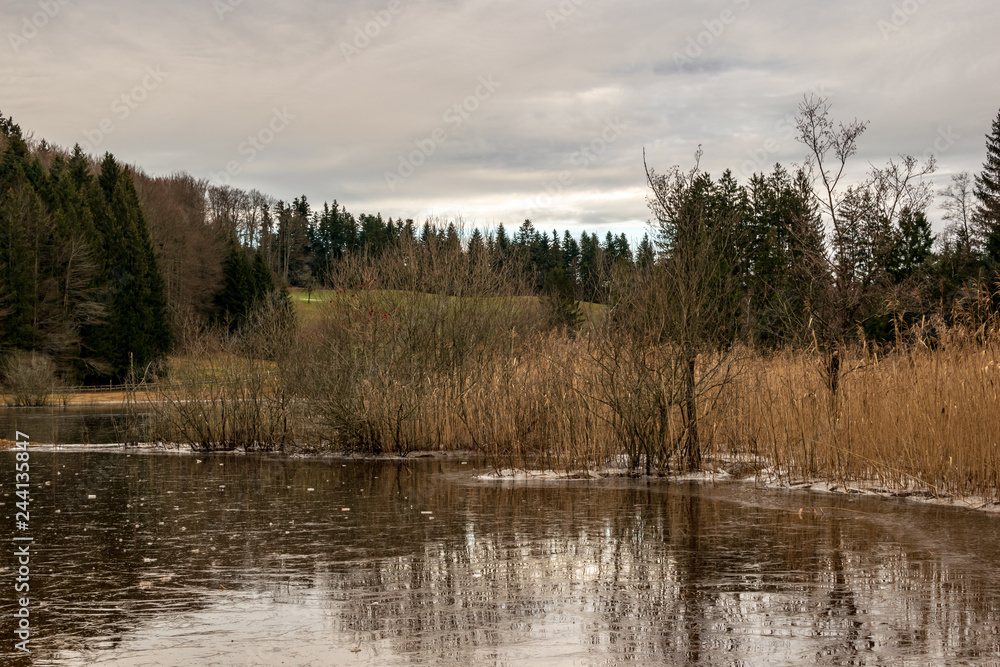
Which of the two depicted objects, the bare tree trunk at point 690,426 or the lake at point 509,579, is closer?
the lake at point 509,579

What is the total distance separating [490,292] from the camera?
23.1 metres

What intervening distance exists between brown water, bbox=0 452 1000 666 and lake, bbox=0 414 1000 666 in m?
0.02

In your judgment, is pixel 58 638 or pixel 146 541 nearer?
pixel 58 638

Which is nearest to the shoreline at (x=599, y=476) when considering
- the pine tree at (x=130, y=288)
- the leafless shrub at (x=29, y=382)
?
the leafless shrub at (x=29, y=382)

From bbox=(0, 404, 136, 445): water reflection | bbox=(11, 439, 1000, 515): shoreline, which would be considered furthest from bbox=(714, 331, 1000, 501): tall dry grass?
bbox=(0, 404, 136, 445): water reflection

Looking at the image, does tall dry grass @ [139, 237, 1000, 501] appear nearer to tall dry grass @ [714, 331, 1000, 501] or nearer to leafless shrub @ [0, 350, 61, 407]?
tall dry grass @ [714, 331, 1000, 501]

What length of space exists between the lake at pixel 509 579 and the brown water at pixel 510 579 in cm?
2

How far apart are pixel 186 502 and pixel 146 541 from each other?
8.60 ft

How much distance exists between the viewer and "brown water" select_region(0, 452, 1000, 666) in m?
4.94

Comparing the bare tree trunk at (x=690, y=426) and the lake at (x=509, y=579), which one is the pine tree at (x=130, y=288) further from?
the bare tree trunk at (x=690, y=426)

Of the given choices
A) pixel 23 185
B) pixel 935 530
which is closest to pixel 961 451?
pixel 935 530

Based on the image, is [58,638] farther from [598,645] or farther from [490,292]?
[490,292]

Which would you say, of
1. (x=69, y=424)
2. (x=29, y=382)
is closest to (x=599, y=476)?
(x=69, y=424)

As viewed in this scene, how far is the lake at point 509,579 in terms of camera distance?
4.94 meters
